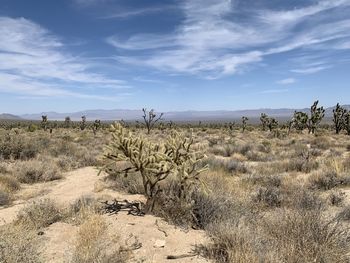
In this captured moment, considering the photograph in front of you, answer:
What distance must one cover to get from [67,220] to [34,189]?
483 centimetres

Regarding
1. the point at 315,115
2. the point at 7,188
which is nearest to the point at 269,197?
the point at 7,188

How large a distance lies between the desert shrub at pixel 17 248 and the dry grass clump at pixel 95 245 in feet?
1.80

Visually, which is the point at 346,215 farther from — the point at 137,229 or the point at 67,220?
the point at 67,220

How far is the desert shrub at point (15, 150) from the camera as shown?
17.1 m

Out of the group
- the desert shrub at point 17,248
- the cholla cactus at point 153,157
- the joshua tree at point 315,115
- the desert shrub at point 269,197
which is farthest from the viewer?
the joshua tree at point 315,115

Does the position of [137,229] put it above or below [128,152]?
below

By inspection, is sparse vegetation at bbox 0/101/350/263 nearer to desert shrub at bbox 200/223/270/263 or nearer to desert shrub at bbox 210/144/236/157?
desert shrub at bbox 200/223/270/263

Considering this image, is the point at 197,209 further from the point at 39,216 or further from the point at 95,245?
the point at 39,216

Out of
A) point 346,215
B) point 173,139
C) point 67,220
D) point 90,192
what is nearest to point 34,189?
point 90,192

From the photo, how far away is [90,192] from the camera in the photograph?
1073 cm

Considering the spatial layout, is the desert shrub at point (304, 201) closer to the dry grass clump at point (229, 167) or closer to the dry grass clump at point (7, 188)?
the dry grass clump at point (229, 167)

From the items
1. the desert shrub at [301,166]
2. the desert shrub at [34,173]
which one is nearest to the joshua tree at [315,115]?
the desert shrub at [301,166]

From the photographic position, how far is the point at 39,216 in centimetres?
741

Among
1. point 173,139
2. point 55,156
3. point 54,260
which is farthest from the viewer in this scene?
point 55,156
